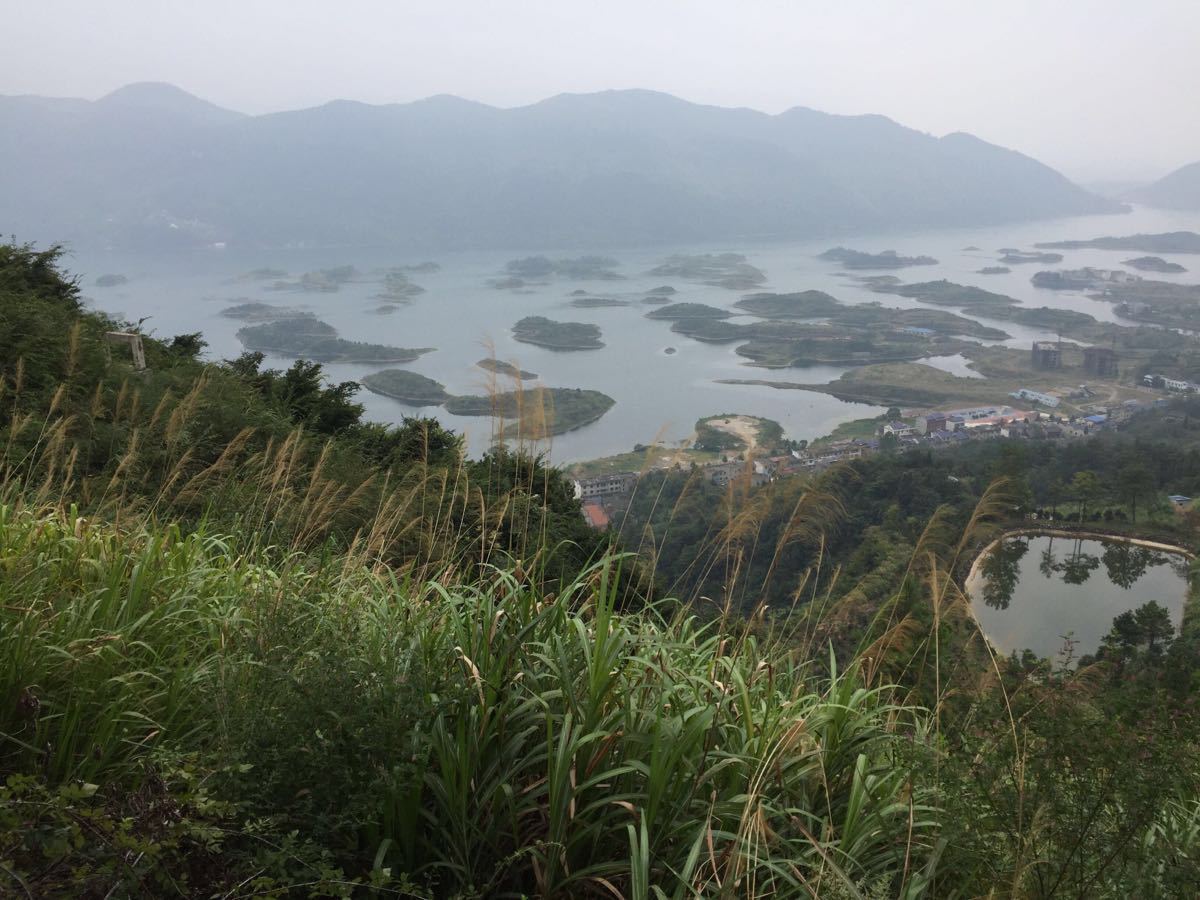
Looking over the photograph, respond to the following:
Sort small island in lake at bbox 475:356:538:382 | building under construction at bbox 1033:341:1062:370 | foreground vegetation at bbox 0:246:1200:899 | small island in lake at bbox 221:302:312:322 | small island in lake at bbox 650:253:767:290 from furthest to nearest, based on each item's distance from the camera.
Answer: small island in lake at bbox 650:253:767:290 → small island in lake at bbox 221:302:312:322 → building under construction at bbox 1033:341:1062:370 → small island in lake at bbox 475:356:538:382 → foreground vegetation at bbox 0:246:1200:899

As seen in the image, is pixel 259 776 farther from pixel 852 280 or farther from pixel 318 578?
pixel 852 280

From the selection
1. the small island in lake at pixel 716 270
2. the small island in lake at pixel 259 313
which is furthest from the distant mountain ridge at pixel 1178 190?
the small island in lake at pixel 259 313

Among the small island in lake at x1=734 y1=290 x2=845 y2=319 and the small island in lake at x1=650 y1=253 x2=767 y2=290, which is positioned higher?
the small island in lake at x1=650 y1=253 x2=767 y2=290

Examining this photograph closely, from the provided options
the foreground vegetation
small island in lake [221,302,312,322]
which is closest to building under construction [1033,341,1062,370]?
small island in lake [221,302,312,322]

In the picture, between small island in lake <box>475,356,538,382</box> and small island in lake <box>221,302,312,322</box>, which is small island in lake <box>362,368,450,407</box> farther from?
small island in lake <box>475,356,538,382</box>

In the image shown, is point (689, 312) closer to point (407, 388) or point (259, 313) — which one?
point (259, 313)

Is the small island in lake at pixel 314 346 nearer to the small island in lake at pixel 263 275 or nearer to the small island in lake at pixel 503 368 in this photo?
the small island in lake at pixel 263 275

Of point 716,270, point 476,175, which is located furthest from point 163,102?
point 716,270
